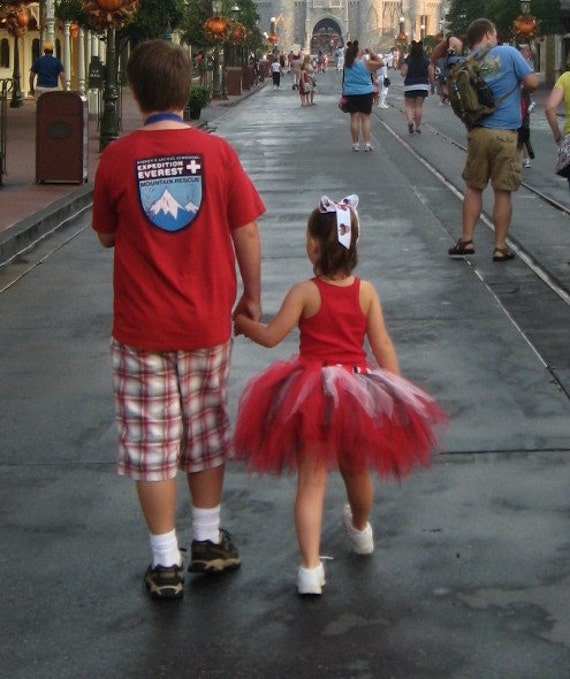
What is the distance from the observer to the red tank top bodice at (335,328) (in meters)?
4.86

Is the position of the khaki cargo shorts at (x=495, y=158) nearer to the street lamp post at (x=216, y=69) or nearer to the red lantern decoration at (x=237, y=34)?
the street lamp post at (x=216, y=69)

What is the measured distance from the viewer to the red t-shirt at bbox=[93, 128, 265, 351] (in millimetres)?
4727

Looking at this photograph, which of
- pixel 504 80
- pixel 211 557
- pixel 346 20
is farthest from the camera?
pixel 346 20

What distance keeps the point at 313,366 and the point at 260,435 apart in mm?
265

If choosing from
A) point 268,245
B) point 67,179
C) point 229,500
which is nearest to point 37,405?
point 229,500

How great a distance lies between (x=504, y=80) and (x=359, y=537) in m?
7.03

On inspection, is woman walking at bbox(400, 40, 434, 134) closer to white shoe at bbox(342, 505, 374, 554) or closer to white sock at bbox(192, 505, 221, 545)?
white shoe at bbox(342, 505, 374, 554)

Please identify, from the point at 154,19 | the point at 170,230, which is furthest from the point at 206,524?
the point at 154,19

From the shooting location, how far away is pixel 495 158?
11781mm

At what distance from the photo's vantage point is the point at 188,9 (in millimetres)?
56750

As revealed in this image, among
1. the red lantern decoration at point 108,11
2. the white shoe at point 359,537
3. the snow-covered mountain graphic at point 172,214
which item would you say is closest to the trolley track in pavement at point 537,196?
the red lantern decoration at point 108,11

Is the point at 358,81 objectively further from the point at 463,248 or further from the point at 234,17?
the point at 234,17

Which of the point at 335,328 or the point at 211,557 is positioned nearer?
the point at 335,328

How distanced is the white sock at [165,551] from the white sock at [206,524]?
177mm
